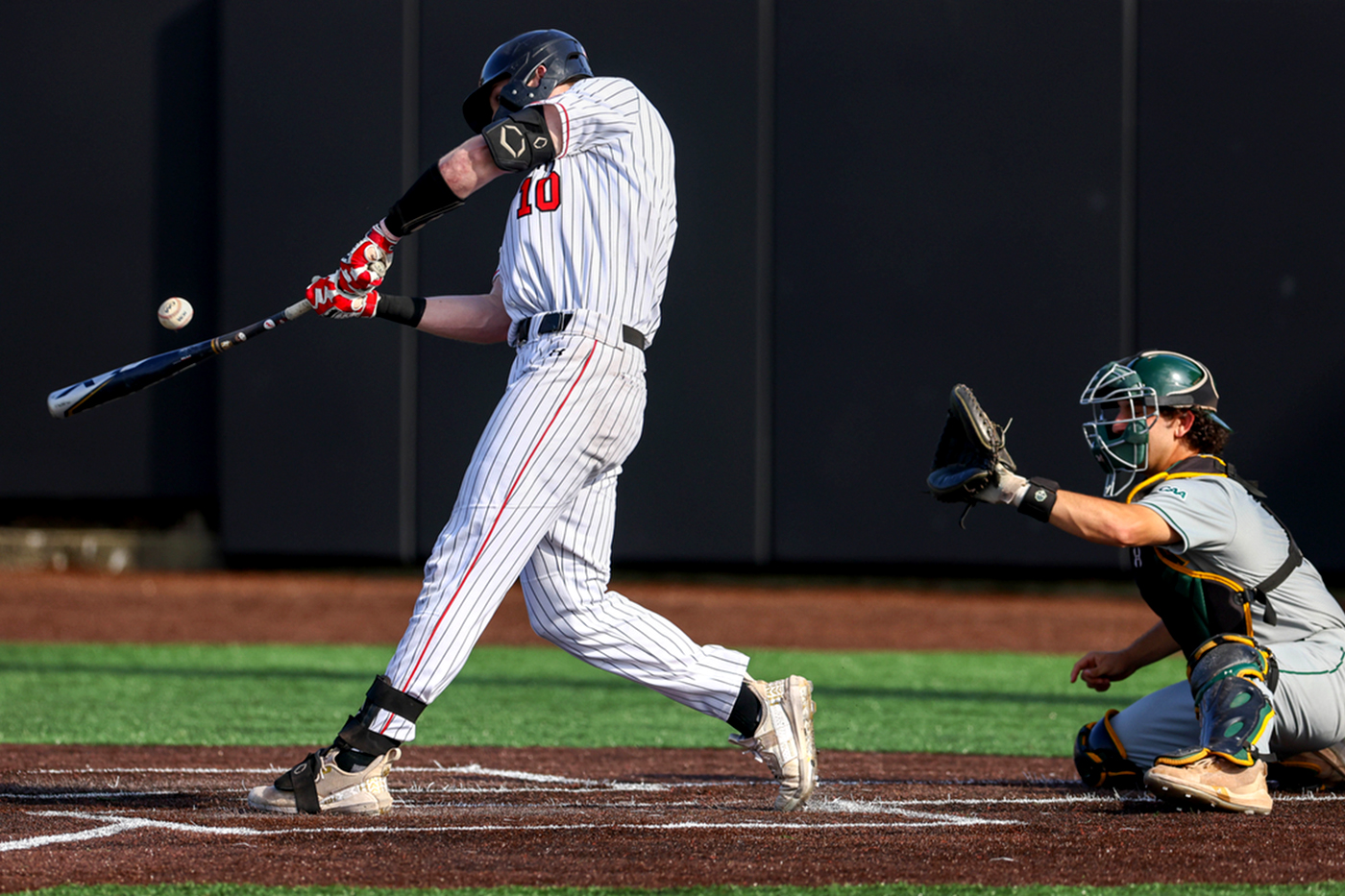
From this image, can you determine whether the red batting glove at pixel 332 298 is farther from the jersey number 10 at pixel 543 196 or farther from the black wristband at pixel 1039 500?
the black wristband at pixel 1039 500

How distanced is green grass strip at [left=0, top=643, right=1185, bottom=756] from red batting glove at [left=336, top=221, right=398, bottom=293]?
266 cm

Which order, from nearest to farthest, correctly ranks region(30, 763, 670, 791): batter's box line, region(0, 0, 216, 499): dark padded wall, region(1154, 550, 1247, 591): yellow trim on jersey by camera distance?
region(1154, 550, 1247, 591): yellow trim on jersey, region(30, 763, 670, 791): batter's box line, region(0, 0, 216, 499): dark padded wall

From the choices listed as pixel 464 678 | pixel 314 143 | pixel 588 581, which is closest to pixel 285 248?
pixel 314 143

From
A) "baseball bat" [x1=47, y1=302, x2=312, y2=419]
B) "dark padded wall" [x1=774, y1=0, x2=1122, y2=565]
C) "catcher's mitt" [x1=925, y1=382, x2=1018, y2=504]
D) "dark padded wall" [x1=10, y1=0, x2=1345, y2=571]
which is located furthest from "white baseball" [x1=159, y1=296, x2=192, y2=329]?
"dark padded wall" [x1=774, y1=0, x2=1122, y2=565]

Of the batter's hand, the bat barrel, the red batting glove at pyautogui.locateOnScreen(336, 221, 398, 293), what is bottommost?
the batter's hand

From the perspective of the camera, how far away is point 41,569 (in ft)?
48.1

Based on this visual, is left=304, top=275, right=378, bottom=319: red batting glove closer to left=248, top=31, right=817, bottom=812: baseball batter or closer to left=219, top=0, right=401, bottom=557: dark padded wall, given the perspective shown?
left=248, top=31, right=817, bottom=812: baseball batter

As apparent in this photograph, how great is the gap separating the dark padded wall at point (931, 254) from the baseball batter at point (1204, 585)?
8352mm

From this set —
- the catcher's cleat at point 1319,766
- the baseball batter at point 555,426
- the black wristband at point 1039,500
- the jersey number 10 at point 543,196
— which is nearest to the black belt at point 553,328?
the baseball batter at point 555,426

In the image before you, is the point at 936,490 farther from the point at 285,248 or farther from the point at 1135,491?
the point at 285,248

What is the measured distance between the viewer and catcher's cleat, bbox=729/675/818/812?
3.78 meters

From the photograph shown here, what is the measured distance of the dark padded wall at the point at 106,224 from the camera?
14273 millimetres

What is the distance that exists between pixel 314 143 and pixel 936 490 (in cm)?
1080

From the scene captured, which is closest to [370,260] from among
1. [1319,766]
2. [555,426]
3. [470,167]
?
[470,167]
